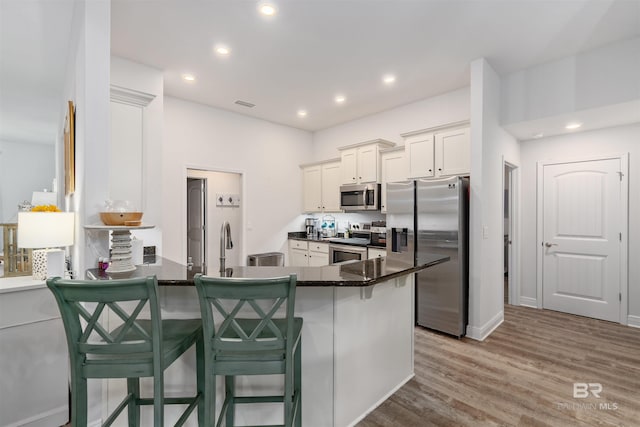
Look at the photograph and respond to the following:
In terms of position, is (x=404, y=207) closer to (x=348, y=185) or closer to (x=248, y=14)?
(x=348, y=185)

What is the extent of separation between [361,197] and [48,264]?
148 inches

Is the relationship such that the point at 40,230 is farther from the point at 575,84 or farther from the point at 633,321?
the point at 633,321

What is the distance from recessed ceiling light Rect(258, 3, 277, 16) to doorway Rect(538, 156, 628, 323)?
13.2 feet

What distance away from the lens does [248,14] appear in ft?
8.45

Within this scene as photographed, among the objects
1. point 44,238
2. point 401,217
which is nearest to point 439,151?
point 401,217

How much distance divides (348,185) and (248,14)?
2.97 m

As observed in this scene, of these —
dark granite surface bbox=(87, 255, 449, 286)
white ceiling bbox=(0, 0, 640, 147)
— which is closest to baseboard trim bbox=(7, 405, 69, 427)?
dark granite surface bbox=(87, 255, 449, 286)

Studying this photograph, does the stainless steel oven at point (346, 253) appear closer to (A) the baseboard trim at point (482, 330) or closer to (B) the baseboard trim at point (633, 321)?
(A) the baseboard trim at point (482, 330)

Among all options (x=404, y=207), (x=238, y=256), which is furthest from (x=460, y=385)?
(x=238, y=256)

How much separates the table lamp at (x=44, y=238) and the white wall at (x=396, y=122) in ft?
13.9

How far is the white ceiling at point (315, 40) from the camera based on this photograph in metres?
2.51

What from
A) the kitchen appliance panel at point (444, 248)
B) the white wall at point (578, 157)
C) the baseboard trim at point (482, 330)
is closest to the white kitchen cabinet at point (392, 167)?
the kitchen appliance panel at point (444, 248)

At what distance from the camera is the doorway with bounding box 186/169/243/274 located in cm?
498

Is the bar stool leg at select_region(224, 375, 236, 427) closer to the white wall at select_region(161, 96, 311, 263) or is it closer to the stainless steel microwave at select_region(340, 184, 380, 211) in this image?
the white wall at select_region(161, 96, 311, 263)
